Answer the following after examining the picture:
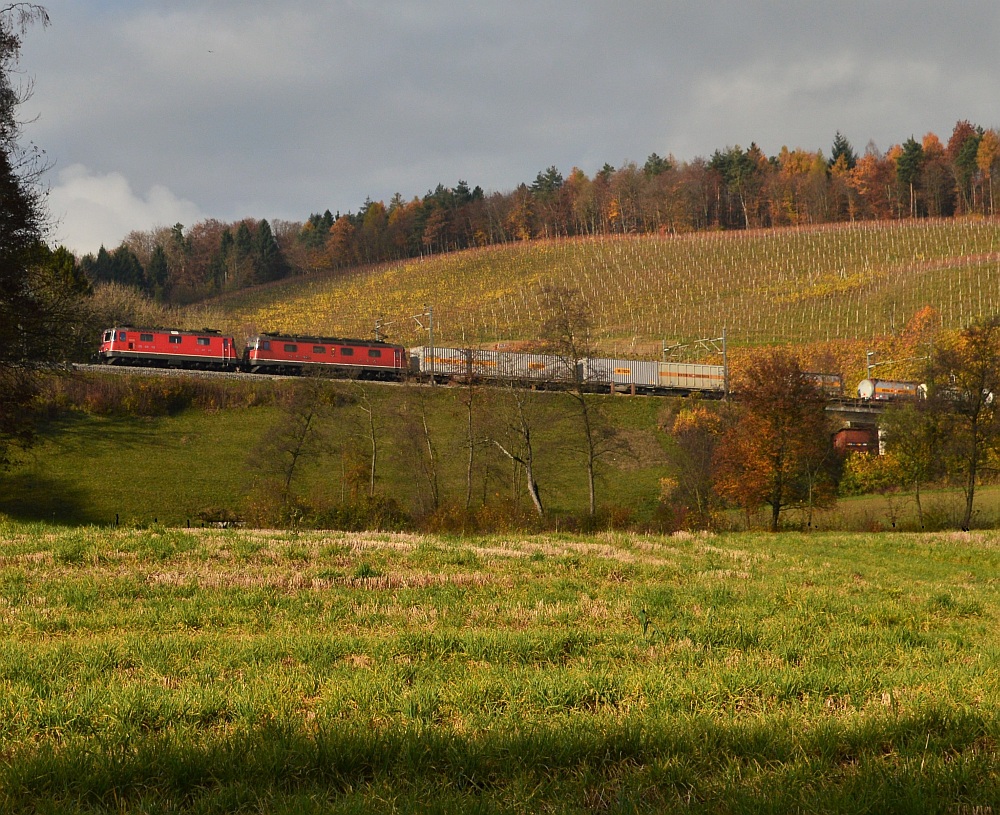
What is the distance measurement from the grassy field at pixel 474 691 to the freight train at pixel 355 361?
50.3m

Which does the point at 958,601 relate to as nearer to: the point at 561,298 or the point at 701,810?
the point at 701,810

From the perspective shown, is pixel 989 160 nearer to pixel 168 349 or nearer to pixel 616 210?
pixel 616 210

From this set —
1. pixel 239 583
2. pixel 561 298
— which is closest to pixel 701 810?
pixel 239 583

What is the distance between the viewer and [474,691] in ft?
20.8

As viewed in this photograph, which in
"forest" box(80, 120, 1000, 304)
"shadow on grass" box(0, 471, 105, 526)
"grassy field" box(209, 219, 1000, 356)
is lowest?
"shadow on grass" box(0, 471, 105, 526)

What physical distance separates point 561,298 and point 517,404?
592 centimetres

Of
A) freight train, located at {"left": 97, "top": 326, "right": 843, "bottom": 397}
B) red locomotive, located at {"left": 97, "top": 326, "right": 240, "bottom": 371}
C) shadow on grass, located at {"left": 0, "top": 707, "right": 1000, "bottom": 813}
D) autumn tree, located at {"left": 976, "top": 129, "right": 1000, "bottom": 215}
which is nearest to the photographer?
shadow on grass, located at {"left": 0, "top": 707, "right": 1000, "bottom": 813}

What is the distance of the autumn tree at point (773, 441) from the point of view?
4150 centimetres

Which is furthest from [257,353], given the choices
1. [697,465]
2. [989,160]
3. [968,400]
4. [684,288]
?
[989,160]

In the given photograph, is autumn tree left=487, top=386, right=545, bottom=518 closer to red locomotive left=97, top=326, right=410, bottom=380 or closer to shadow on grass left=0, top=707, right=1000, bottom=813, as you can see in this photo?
red locomotive left=97, top=326, right=410, bottom=380

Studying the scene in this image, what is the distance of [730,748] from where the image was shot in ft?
17.2

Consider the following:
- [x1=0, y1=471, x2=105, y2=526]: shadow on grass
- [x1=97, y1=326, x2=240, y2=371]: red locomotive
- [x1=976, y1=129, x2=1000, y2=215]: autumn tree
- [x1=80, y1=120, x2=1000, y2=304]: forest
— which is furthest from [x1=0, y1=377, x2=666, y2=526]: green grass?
[x1=976, y1=129, x2=1000, y2=215]: autumn tree

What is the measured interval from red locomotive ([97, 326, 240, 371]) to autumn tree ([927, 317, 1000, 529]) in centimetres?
5364

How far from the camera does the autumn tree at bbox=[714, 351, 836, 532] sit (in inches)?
1634
